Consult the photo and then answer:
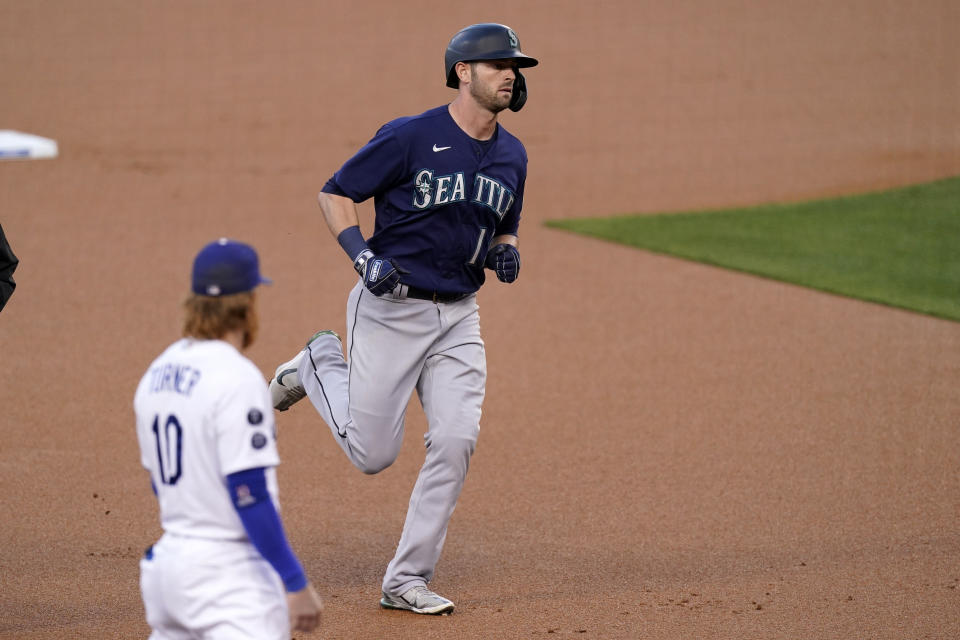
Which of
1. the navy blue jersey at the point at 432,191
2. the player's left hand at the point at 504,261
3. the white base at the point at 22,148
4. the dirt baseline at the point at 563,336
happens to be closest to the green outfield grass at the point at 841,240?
the dirt baseline at the point at 563,336

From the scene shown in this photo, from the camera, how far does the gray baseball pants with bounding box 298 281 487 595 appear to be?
5.02m

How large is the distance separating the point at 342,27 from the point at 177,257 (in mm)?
12178

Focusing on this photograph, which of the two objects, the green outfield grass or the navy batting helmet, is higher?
the navy batting helmet

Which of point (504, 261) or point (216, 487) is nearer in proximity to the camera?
point (216, 487)

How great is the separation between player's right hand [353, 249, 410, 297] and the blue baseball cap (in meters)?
1.56

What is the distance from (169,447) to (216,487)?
159 millimetres

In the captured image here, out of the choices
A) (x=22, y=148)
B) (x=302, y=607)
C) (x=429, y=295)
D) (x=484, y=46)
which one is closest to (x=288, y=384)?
(x=429, y=295)

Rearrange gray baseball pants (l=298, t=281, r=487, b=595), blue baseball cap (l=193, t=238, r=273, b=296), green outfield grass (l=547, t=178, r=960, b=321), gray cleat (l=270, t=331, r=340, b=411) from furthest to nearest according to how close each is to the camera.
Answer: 1. green outfield grass (l=547, t=178, r=960, b=321)
2. gray cleat (l=270, t=331, r=340, b=411)
3. gray baseball pants (l=298, t=281, r=487, b=595)
4. blue baseball cap (l=193, t=238, r=273, b=296)

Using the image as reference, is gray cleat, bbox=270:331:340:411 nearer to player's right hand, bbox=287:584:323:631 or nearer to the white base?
the white base

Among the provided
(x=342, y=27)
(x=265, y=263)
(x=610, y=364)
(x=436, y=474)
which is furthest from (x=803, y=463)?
(x=342, y=27)

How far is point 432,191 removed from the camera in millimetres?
5086

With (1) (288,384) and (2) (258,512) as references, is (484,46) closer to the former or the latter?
(1) (288,384)

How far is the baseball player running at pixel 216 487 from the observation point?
314 cm

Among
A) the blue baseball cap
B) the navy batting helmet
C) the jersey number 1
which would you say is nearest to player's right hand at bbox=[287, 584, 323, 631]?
the jersey number 1
